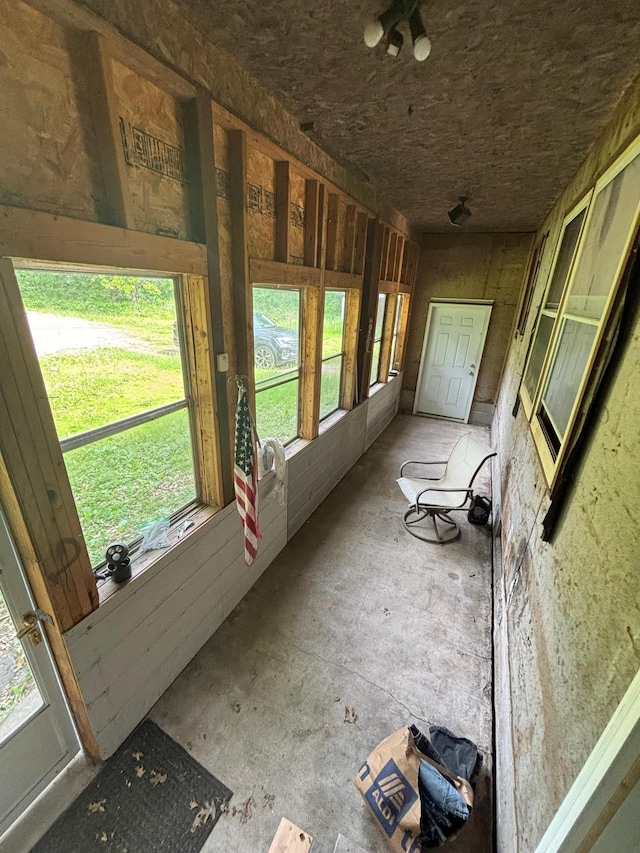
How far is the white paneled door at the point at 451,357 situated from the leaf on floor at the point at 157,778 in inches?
243

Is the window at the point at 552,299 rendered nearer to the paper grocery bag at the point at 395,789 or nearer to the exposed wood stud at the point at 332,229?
the exposed wood stud at the point at 332,229

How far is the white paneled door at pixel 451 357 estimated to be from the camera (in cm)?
601

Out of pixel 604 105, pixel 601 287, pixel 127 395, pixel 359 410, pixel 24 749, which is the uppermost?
pixel 604 105

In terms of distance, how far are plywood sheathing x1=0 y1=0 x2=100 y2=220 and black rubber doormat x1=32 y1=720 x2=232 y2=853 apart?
239cm

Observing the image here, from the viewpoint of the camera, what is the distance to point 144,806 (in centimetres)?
148

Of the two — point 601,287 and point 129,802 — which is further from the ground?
point 601,287

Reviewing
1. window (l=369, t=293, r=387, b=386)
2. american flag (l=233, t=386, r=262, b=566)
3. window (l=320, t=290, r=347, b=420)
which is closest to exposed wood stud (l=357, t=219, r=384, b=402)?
window (l=320, t=290, r=347, b=420)

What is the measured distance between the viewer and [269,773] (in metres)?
1.60

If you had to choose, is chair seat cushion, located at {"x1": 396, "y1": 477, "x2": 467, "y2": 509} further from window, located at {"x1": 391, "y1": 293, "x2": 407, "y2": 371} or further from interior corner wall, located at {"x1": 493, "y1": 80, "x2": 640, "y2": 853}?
window, located at {"x1": 391, "y1": 293, "x2": 407, "y2": 371}

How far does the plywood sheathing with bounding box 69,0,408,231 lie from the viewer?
1.19m

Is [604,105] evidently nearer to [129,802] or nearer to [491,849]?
[491,849]

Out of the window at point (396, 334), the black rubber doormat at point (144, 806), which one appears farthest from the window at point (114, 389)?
the window at point (396, 334)

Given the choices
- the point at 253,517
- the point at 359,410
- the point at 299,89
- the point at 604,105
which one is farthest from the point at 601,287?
the point at 359,410

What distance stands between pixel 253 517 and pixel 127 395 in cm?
101
